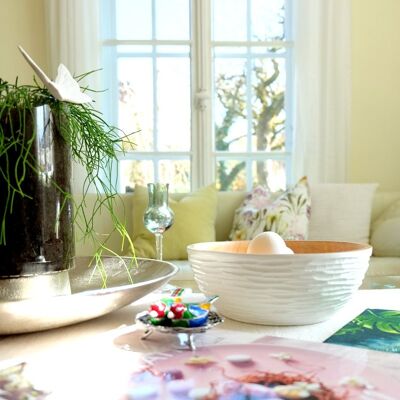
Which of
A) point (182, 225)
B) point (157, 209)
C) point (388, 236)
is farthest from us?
point (182, 225)

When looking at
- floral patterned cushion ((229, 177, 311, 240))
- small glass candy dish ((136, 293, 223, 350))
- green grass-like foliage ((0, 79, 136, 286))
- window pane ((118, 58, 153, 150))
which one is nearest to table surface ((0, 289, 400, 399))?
small glass candy dish ((136, 293, 223, 350))

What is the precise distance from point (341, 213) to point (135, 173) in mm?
1597

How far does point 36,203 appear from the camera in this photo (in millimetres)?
743

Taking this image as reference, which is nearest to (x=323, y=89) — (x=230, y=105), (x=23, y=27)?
(x=230, y=105)

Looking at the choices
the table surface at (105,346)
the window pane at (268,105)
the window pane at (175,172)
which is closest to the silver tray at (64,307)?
the table surface at (105,346)

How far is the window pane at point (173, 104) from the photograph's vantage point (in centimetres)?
415

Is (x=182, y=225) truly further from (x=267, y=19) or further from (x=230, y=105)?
(x=267, y=19)

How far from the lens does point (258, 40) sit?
418cm

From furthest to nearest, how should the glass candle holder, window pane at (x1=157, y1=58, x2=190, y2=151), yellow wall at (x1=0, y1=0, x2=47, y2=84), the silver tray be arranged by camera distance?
1. window pane at (x1=157, y1=58, x2=190, y2=151)
2. yellow wall at (x1=0, y1=0, x2=47, y2=84)
3. the glass candle holder
4. the silver tray

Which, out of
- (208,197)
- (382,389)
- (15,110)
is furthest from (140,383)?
(208,197)

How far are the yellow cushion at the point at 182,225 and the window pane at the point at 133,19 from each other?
1.37 m

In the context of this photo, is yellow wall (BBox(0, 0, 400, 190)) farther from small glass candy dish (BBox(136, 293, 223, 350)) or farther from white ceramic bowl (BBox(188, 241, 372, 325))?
small glass candy dish (BBox(136, 293, 223, 350))

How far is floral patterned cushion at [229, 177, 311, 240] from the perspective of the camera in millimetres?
3109

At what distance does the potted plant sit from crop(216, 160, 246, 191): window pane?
3435mm
